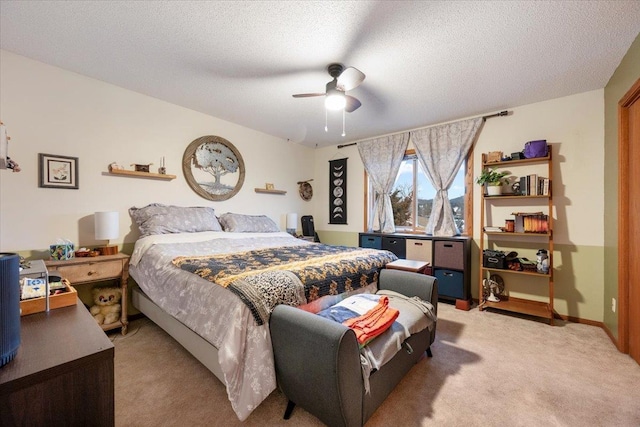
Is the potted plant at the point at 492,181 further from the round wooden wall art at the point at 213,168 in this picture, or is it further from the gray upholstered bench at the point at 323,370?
the round wooden wall art at the point at 213,168

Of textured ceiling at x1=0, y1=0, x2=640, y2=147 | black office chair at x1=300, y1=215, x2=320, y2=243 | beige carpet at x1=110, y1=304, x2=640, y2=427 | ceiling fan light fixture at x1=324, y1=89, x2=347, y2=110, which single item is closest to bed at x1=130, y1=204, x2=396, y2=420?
beige carpet at x1=110, y1=304, x2=640, y2=427

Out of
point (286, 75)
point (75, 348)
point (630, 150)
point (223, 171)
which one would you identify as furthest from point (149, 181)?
point (630, 150)

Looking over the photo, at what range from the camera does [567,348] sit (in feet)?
7.63

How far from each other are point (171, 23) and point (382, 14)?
1506 mm

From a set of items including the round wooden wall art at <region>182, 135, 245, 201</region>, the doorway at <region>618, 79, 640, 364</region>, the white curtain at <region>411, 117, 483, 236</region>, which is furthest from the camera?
the white curtain at <region>411, 117, 483, 236</region>

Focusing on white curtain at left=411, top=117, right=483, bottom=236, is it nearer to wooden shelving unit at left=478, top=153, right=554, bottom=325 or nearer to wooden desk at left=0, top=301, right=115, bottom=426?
wooden shelving unit at left=478, top=153, right=554, bottom=325

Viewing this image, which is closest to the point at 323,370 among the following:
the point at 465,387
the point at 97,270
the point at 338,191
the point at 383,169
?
the point at 465,387

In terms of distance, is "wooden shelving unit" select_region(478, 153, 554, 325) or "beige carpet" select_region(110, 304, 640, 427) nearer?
"beige carpet" select_region(110, 304, 640, 427)

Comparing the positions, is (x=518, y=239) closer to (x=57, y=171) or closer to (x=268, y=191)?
(x=268, y=191)

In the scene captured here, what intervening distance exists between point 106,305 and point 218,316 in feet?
5.84

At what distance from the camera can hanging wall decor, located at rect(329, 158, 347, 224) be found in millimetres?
4949

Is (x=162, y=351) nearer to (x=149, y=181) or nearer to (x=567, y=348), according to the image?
(x=149, y=181)

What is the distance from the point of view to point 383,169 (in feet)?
14.4

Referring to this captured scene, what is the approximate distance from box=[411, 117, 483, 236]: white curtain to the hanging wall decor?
145 centimetres
